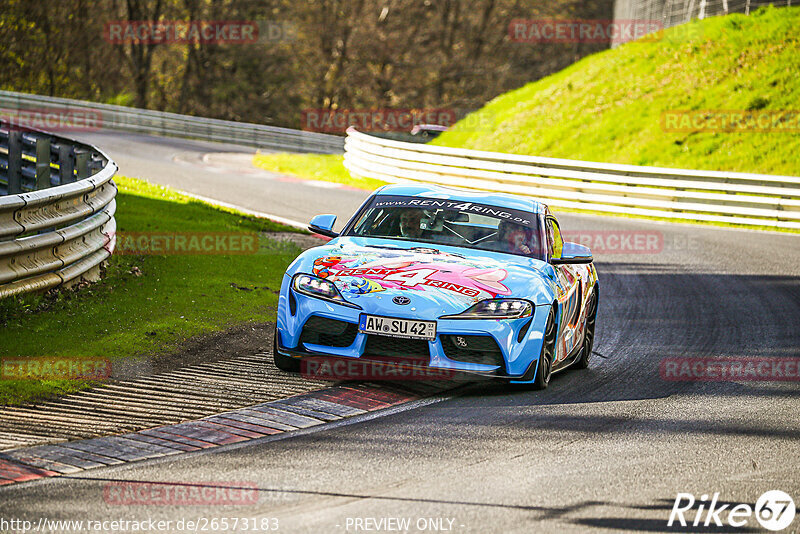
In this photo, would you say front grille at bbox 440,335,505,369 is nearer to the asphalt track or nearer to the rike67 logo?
the asphalt track

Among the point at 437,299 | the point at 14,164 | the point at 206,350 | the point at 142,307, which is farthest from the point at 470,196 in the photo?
the point at 14,164

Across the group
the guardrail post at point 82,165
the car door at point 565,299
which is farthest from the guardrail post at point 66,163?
the car door at point 565,299

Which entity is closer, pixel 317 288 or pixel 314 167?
pixel 317 288

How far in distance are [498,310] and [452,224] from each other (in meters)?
1.50

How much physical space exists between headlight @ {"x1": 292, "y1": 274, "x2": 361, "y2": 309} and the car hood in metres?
0.04

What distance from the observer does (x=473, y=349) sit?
7.39 metres

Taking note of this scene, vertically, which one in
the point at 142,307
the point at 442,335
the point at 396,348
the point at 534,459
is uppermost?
the point at 442,335

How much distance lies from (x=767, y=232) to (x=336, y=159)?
51.0 feet

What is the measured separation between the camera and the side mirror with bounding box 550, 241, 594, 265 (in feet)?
28.2

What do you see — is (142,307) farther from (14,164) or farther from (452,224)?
(14,164)

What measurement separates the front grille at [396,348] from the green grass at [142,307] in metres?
1.92

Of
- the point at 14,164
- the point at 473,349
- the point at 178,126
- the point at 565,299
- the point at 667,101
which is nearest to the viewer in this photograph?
the point at 473,349

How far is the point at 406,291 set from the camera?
7.39 metres

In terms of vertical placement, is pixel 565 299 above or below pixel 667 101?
below
